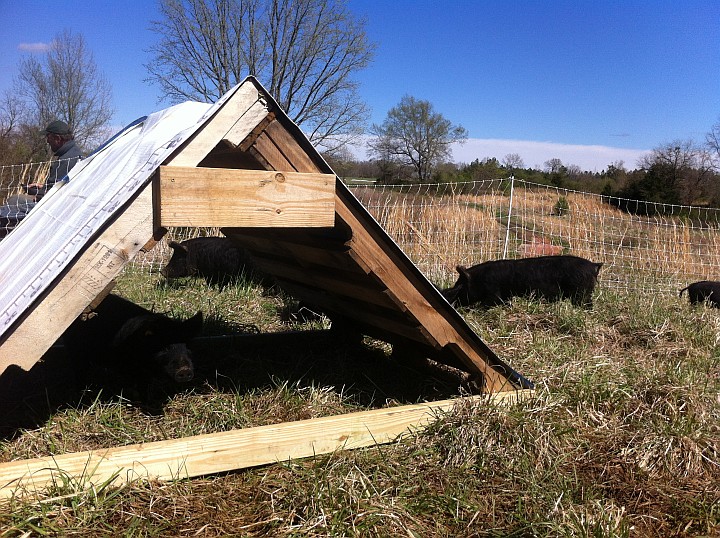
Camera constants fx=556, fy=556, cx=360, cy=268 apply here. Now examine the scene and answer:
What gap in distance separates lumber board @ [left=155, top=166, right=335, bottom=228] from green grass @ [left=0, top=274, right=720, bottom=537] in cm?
132

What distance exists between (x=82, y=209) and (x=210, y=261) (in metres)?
6.08

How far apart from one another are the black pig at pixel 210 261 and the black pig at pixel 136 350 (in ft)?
13.0

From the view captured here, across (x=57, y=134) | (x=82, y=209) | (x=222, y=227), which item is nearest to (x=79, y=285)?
(x=82, y=209)

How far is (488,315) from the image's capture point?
6.88 metres

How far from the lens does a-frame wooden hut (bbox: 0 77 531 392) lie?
2461 mm

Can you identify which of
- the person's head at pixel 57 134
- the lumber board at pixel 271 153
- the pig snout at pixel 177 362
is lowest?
the pig snout at pixel 177 362

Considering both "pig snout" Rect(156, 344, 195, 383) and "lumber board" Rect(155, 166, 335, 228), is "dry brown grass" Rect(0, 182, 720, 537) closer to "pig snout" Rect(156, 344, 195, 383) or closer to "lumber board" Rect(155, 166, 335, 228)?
"pig snout" Rect(156, 344, 195, 383)

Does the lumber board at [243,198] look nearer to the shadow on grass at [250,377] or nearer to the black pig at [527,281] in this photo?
the shadow on grass at [250,377]

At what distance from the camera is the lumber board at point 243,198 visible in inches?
101

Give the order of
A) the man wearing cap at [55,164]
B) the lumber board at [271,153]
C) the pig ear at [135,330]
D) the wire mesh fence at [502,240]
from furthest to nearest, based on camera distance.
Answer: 1. the wire mesh fence at [502,240]
2. the man wearing cap at [55,164]
3. the pig ear at [135,330]
4. the lumber board at [271,153]

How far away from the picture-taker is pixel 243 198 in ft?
9.12

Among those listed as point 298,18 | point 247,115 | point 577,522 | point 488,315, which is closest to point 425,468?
point 577,522

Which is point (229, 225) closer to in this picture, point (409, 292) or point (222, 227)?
point (222, 227)

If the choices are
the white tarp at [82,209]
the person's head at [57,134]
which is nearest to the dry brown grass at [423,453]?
the white tarp at [82,209]
